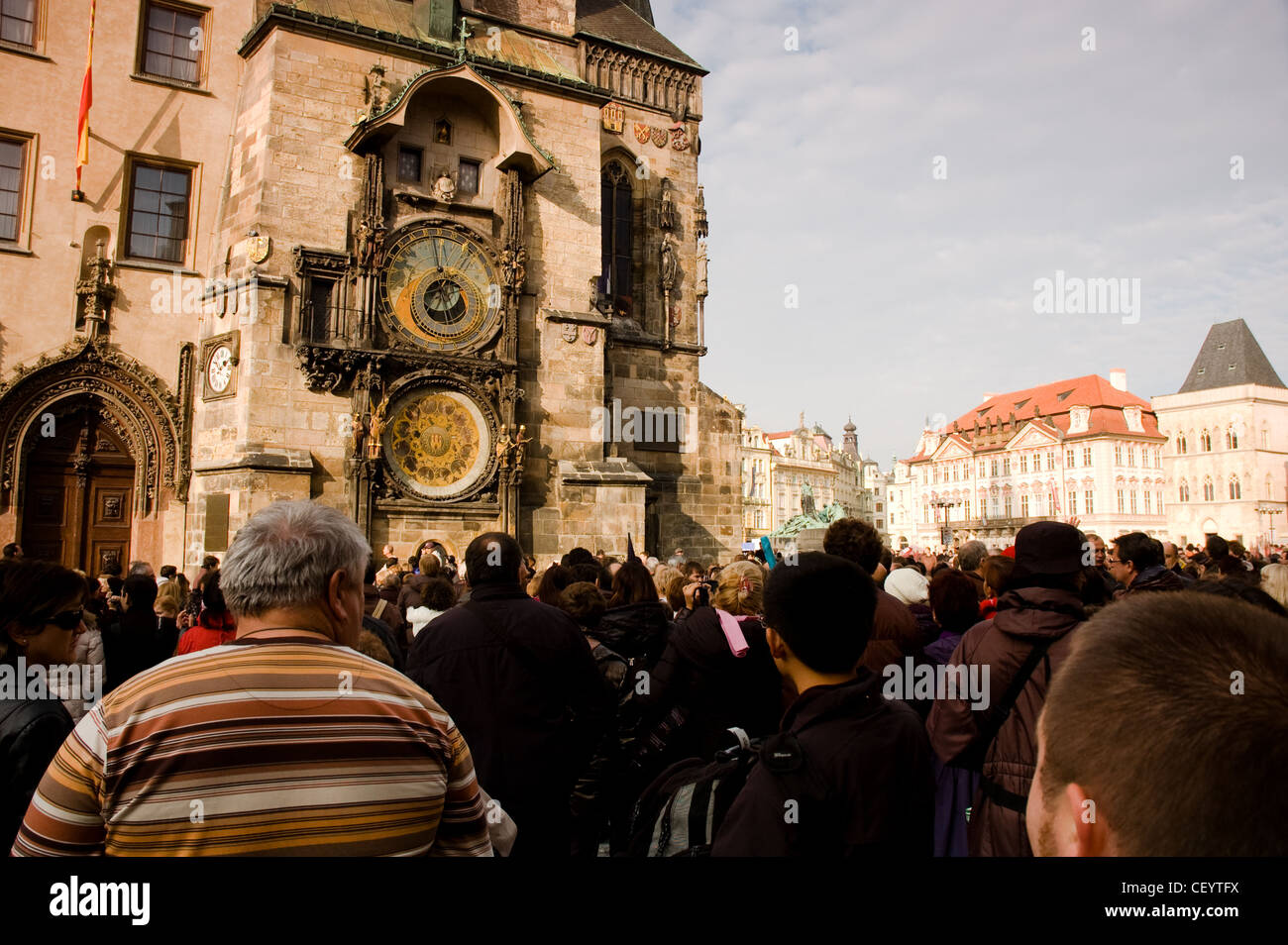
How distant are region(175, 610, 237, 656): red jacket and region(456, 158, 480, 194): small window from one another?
13391 mm

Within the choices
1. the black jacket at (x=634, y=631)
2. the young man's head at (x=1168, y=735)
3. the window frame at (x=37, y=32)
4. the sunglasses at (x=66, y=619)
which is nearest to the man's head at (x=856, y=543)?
the black jacket at (x=634, y=631)

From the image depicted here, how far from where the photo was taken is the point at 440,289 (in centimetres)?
1659

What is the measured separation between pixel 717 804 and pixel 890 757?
0.48 metres

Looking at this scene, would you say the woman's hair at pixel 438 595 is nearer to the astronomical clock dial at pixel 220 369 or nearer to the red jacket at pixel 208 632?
the red jacket at pixel 208 632

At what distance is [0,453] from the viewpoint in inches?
571

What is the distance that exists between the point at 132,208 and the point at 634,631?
15.4 m

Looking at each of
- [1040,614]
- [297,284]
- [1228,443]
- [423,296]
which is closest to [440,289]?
[423,296]

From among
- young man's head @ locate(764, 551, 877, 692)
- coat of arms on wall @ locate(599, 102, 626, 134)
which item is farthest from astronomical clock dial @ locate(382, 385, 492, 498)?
young man's head @ locate(764, 551, 877, 692)

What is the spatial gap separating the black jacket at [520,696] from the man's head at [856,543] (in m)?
1.67

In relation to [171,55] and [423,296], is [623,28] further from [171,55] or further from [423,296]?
[171,55]

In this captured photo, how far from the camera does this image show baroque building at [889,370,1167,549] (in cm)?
7881

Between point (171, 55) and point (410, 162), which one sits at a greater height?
point (171, 55)

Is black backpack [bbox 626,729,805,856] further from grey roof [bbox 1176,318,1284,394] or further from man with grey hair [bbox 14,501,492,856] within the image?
grey roof [bbox 1176,318,1284,394]

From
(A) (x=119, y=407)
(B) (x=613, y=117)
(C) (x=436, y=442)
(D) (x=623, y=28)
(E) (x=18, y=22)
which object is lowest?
(C) (x=436, y=442)
